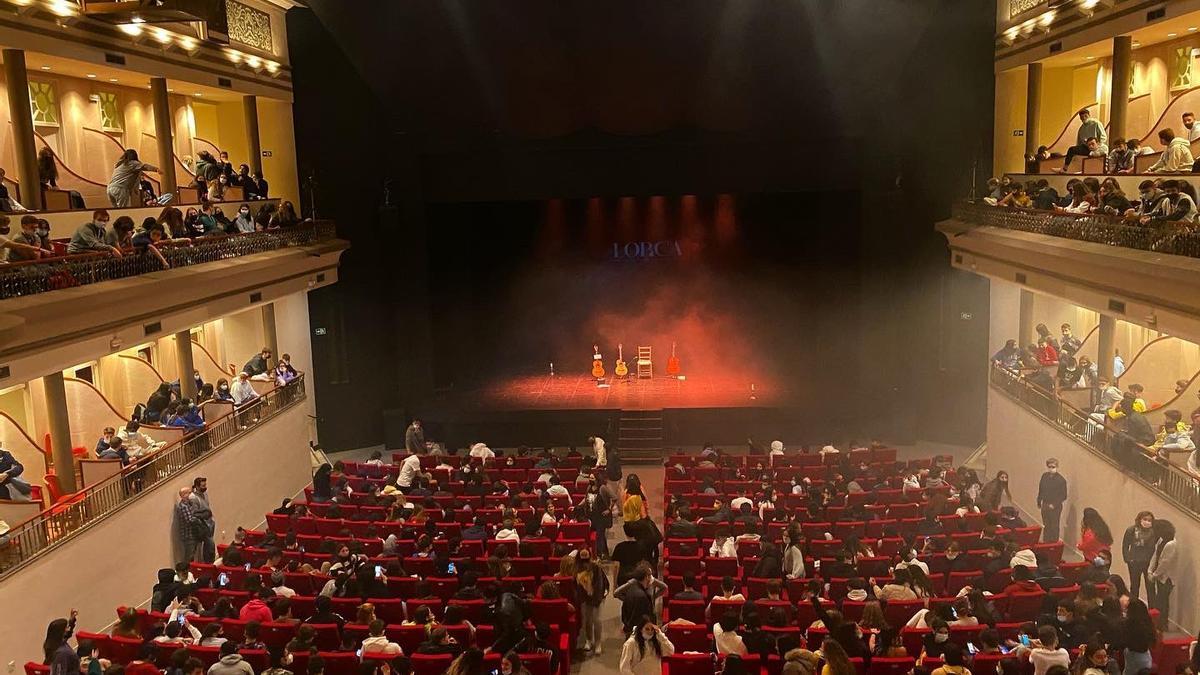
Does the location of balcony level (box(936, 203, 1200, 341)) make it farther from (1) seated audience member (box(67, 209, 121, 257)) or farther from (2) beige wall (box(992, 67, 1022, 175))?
(1) seated audience member (box(67, 209, 121, 257))

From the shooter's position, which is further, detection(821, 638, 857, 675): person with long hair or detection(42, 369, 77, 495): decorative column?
detection(42, 369, 77, 495): decorative column

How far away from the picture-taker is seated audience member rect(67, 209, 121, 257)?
1264 centimetres

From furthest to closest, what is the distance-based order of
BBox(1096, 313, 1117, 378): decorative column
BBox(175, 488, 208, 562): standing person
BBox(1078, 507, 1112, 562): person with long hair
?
1. BBox(1096, 313, 1117, 378): decorative column
2. BBox(175, 488, 208, 562): standing person
3. BBox(1078, 507, 1112, 562): person with long hair

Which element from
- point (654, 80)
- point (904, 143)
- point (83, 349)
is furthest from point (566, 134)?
point (83, 349)

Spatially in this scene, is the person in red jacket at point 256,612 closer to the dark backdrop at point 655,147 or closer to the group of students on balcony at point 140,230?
the group of students on balcony at point 140,230

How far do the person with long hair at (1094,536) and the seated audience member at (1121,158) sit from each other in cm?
590

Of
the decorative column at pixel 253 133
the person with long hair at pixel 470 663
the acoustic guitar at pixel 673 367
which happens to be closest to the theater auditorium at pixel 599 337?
the person with long hair at pixel 470 663

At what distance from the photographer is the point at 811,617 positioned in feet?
33.0

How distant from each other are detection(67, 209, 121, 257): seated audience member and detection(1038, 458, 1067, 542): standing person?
13.9m

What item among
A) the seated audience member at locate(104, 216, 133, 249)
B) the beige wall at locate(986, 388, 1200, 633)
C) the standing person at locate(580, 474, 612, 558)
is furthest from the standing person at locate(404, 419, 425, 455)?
the beige wall at locate(986, 388, 1200, 633)

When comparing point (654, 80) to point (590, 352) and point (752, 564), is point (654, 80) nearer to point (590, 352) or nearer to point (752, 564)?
point (590, 352)

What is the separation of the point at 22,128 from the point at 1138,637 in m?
15.2

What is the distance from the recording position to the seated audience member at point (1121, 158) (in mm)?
15547

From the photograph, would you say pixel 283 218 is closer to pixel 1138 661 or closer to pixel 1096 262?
pixel 1096 262
